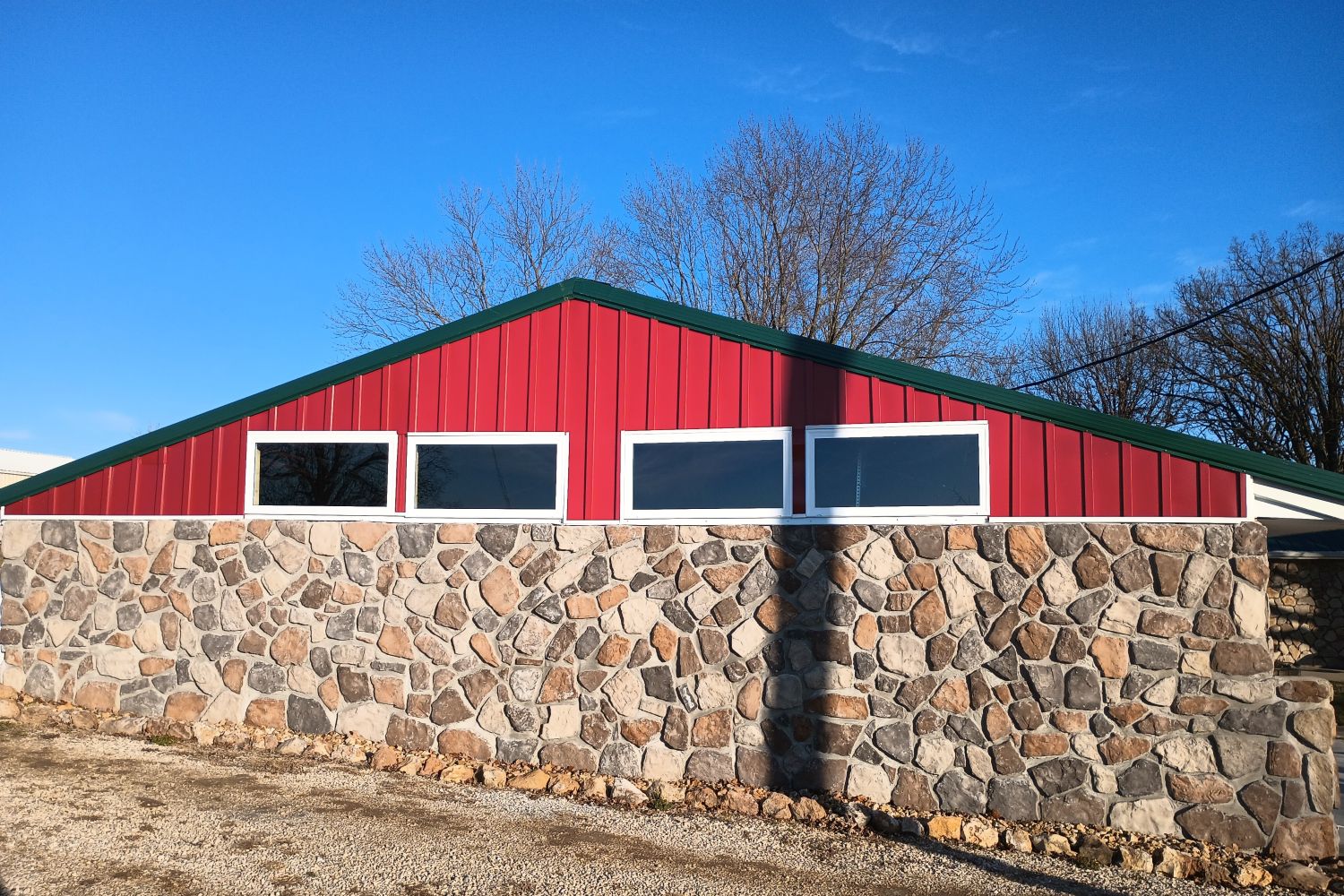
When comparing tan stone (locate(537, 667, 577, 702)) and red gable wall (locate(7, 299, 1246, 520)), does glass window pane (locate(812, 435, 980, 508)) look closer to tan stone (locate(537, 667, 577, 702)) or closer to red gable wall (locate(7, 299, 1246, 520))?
red gable wall (locate(7, 299, 1246, 520))

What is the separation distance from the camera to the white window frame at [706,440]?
7.99 metres

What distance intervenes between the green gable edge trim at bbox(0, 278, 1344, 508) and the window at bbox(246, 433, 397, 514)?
430 millimetres

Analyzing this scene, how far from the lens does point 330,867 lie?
5.75 metres

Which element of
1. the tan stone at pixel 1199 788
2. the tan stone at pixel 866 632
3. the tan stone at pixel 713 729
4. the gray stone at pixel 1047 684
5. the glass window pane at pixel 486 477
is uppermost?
the glass window pane at pixel 486 477

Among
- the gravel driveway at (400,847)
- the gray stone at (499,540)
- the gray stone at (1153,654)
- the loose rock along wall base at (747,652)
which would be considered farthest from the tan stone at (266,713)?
the gray stone at (1153,654)

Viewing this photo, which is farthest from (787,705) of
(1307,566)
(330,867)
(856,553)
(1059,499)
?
(1307,566)

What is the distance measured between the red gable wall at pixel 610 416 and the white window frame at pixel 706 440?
0.23 ft

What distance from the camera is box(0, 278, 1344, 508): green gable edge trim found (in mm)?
7031

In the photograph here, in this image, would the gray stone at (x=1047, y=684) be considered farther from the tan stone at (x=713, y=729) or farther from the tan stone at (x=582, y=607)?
the tan stone at (x=582, y=607)

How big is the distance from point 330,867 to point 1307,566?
17110mm

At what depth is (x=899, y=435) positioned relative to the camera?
7.79m

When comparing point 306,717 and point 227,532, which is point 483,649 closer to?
point 306,717

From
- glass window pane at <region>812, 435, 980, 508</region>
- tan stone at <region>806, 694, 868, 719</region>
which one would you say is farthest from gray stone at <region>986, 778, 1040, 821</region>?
glass window pane at <region>812, 435, 980, 508</region>

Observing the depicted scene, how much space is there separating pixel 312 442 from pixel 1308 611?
53.9 ft
